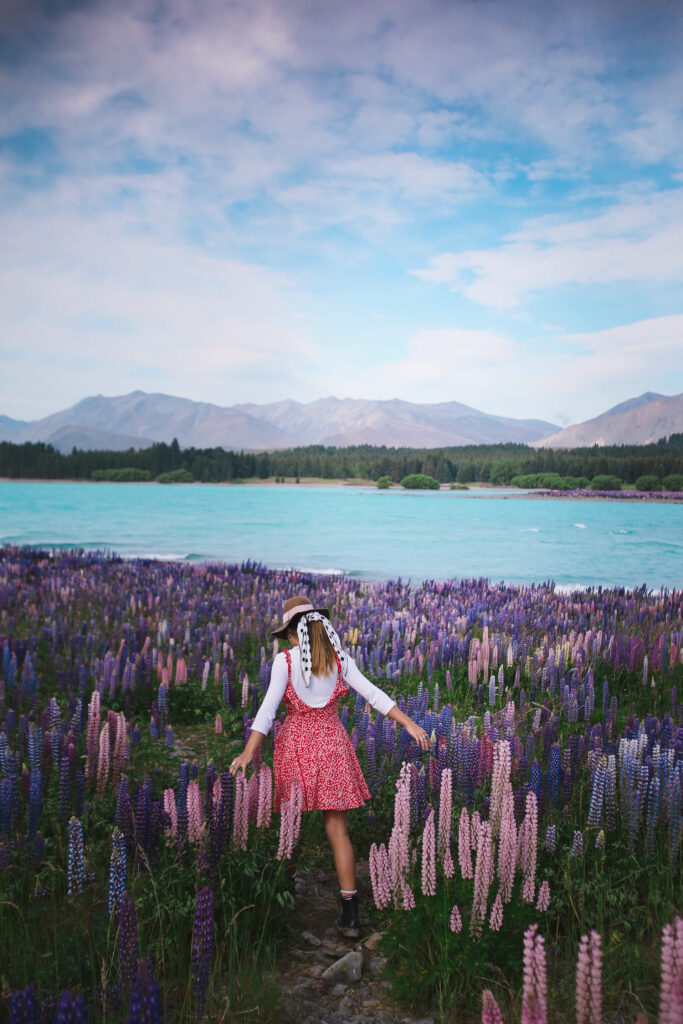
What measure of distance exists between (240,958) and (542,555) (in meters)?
40.8

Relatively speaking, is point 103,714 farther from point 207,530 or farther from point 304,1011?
point 207,530

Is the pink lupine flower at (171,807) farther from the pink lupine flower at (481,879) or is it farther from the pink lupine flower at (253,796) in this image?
the pink lupine flower at (481,879)

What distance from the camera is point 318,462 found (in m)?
156

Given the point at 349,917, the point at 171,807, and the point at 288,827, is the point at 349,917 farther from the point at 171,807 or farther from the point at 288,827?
the point at 171,807

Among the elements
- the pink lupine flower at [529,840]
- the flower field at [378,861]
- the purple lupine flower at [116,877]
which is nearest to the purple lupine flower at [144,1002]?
the flower field at [378,861]

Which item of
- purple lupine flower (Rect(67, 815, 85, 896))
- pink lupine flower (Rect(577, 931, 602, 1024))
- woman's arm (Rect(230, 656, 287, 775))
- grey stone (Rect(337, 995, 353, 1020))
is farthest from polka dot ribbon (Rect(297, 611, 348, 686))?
pink lupine flower (Rect(577, 931, 602, 1024))

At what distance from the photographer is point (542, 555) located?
42344mm

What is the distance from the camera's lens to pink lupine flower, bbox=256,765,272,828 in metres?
4.18

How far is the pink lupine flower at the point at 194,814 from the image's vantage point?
392 centimetres

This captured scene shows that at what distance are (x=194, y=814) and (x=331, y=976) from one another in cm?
112

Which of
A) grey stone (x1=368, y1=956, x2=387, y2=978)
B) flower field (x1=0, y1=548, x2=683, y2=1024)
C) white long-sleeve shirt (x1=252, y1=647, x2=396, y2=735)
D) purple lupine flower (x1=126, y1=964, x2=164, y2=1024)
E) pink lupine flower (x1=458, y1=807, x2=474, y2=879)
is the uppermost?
white long-sleeve shirt (x1=252, y1=647, x2=396, y2=735)

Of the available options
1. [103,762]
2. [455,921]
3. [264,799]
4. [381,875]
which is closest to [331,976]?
[381,875]

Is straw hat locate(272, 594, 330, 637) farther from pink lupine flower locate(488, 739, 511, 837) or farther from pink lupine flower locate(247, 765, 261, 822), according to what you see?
pink lupine flower locate(488, 739, 511, 837)

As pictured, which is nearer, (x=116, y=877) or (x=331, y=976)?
(x=116, y=877)
